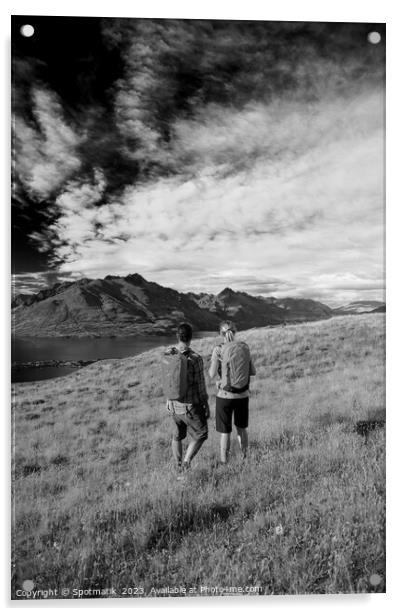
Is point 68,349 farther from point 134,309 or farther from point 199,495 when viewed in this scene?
point 199,495

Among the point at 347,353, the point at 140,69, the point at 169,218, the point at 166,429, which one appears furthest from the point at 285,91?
the point at 166,429

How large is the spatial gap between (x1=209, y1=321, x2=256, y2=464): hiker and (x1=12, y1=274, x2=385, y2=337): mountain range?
38 cm

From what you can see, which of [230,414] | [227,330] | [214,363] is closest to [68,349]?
[214,363]

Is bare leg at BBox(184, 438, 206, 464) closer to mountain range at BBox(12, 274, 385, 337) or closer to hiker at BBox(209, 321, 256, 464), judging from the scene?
hiker at BBox(209, 321, 256, 464)

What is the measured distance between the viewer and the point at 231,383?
4.50 meters

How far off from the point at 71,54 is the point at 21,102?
3.11ft

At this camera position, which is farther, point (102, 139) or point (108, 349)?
point (108, 349)

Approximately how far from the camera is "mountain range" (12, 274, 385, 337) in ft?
15.7

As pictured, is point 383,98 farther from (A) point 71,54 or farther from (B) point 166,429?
(B) point 166,429

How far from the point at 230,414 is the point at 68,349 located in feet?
8.66

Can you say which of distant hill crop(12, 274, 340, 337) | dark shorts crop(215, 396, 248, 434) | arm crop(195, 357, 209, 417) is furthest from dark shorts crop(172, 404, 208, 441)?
distant hill crop(12, 274, 340, 337)

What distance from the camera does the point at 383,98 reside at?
5.04 m

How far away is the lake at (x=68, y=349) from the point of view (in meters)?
4.80

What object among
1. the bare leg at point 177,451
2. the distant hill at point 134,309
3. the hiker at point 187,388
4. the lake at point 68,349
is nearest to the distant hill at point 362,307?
the distant hill at point 134,309
